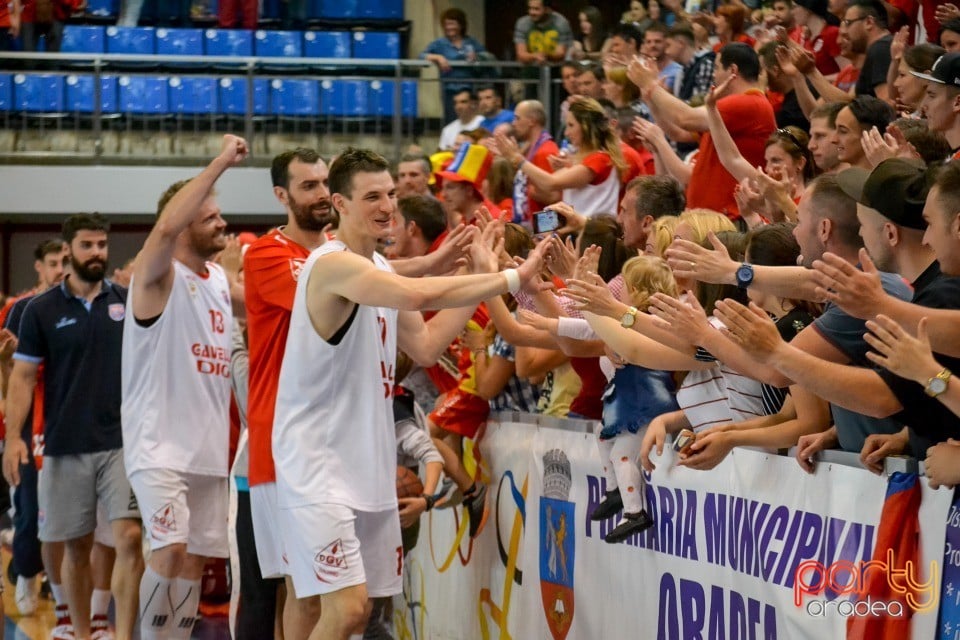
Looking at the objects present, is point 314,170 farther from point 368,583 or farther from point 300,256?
point 368,583

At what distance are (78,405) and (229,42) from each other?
456 inches

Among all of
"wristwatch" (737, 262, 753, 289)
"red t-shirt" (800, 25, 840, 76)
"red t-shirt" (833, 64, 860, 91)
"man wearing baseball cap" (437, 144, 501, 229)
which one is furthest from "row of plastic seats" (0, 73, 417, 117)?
"wristwatch" (737, 262, 753, 289)

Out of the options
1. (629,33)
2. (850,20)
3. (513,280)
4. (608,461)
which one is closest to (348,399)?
(513,280)

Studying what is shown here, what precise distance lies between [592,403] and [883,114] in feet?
5.88

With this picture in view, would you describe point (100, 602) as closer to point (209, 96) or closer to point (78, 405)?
point (78, 405)

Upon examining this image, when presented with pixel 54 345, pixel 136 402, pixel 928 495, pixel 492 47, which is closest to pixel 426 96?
pixel 492 47

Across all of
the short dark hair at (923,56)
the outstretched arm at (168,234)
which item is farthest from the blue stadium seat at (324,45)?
the short dark hair at (923,56)

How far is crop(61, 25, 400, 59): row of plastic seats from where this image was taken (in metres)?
18.5

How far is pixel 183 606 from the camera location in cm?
689

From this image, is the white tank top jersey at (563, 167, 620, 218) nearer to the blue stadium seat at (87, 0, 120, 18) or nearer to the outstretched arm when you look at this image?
the outstretched arm

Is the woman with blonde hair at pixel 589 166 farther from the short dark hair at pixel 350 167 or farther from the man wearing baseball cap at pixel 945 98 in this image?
the short dark hair at pixel 350 167

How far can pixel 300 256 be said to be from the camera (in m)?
6.03

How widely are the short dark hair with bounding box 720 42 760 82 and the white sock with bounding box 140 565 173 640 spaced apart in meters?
4.03

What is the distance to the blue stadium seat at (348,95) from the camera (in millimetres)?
17062
